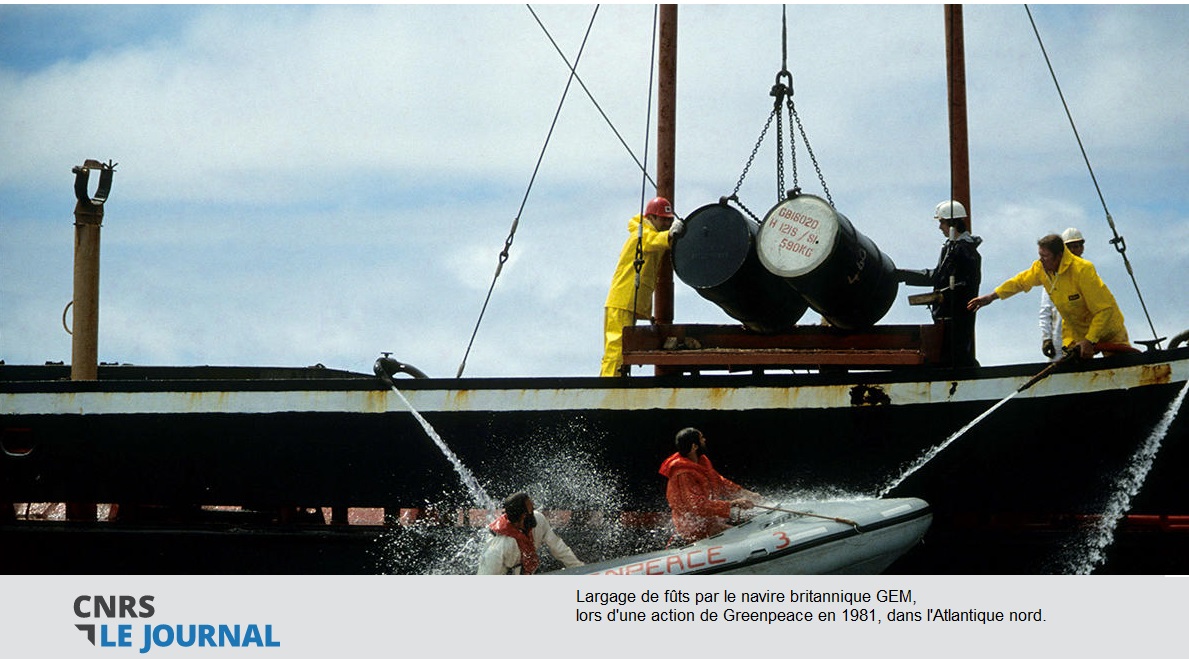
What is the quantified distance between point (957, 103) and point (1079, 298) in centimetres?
234

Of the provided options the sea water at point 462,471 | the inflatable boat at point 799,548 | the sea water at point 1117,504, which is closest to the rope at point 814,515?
the inflatable boat at point 799,548

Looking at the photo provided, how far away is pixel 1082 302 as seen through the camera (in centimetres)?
863

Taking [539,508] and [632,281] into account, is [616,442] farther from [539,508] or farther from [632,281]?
[632,281]

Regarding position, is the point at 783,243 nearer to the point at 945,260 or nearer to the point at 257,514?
the point at 945,260

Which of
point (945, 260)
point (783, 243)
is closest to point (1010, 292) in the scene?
point (945, 260)

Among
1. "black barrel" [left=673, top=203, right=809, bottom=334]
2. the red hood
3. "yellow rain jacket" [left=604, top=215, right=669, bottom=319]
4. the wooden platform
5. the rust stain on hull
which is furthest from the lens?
"yellow rain jacket" [left=604, top=215, right=669, bottom=319]

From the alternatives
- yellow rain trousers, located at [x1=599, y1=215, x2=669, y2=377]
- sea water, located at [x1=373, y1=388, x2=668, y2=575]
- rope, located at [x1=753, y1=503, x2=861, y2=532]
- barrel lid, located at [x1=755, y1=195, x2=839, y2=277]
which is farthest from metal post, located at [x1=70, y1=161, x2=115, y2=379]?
rope, located at [x1=753, y1=503, x2=861, y2=532]

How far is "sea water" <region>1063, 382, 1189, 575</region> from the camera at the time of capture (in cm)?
820

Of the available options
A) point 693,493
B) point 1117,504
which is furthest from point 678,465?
point 1117,504

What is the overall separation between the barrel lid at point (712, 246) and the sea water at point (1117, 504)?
2.76 m

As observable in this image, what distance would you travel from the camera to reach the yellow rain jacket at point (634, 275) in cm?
986

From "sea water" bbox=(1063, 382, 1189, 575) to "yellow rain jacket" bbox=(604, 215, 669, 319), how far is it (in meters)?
3.36

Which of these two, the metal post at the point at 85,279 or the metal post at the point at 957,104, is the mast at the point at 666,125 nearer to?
the metal post at the point at 957,104

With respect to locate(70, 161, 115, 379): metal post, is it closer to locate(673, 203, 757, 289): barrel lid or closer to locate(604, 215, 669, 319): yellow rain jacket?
locate(604, 215, 669, 319): yellow rain jacket
